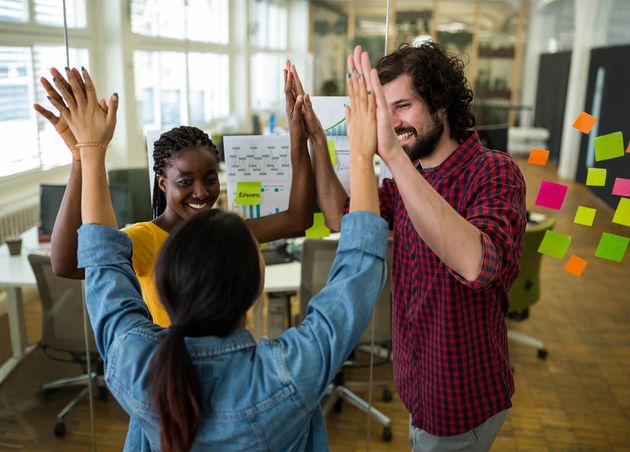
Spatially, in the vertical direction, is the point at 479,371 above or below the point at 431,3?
below

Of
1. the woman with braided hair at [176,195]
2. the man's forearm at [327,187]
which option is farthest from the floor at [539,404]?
the woman with braided hair at [176,195]

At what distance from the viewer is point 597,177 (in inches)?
70.7

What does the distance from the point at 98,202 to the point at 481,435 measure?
1061 millimetres

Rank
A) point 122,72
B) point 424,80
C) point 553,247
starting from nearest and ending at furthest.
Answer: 1. point 424,80
2. point 553,247
3. point 122,72

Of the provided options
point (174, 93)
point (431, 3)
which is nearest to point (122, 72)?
point (174, 93)

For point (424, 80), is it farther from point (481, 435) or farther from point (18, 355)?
point (18, 355)

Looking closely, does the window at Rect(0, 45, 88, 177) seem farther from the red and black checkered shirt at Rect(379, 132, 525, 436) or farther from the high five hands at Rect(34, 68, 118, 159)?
the red and black checkered shirt at Rect(379, 132, 525, 436)

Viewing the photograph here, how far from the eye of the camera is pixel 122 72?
493 centimetres

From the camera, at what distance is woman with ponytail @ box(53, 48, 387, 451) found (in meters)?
0.83

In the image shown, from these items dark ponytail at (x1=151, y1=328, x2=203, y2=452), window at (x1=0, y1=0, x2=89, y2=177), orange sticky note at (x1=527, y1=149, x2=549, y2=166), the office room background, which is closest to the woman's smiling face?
the office room background

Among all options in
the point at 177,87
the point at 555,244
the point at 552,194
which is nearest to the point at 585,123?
the point at 552,194

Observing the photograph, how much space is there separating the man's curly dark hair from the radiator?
3.28 metres

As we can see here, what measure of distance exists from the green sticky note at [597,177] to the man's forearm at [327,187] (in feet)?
2.84

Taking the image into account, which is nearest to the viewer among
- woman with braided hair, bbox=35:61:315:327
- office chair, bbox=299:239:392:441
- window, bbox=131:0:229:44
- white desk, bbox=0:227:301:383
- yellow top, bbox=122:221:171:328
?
woman with braided hair, bbox=35:61:315:327
